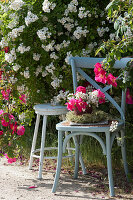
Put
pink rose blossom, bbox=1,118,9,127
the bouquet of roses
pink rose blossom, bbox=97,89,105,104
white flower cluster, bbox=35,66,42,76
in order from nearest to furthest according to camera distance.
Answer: the bouquet of roses
pink rose blossom, bbox=97,89,105,104
pink rose blossom, bbox=1,118,9,127
white flower cluster, bbox=35,66,42,76

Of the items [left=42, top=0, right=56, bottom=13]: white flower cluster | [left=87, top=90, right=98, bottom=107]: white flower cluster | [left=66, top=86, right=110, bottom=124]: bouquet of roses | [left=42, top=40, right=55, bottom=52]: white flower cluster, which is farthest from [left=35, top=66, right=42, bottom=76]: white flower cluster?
[left=87, top=90, right=98, bottom=107]: white flower cluster

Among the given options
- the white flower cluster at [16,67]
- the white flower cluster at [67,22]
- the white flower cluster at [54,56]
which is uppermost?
the white flower cluster at [67,22]

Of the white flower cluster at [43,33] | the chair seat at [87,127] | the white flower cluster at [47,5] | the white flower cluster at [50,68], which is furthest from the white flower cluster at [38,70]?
the chair seat at [87,127]

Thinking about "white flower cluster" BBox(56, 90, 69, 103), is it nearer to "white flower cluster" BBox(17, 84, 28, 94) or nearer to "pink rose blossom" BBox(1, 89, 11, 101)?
"white flower cluster" BBox(17, 84, 28, 94)

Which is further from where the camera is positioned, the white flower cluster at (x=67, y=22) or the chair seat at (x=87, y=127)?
the white flower cluster at (x=67, y=22)

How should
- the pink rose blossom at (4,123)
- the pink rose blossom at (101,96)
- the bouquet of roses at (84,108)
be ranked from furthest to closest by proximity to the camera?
the pink rose blossom at (4,123)
the pink rose blossom at (101,96)
the bouquet of roses at (84,108)

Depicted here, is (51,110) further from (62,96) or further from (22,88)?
(22,88)

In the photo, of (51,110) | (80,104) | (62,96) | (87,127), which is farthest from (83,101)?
(62,96)

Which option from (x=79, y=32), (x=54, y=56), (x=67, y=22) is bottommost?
(x=54, y=56)

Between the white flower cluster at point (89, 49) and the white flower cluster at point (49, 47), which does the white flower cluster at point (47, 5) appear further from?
the white flower cluster at point (89, 49)

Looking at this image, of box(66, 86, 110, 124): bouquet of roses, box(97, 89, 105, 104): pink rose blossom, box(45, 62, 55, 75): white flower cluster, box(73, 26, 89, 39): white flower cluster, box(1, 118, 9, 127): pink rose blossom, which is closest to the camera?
box(66, 86, 110, 124): bouquet of roses

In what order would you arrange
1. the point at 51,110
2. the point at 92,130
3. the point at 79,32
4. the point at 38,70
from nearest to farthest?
the point at 92,130
the point at 51,110
the point at 79,32
the point at 38,70

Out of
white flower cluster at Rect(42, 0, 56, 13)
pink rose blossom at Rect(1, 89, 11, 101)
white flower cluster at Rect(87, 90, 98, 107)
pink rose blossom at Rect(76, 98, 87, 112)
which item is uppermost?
white flower cluster at Rect(42, 0, 56, 13)

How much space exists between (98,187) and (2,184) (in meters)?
0.84
